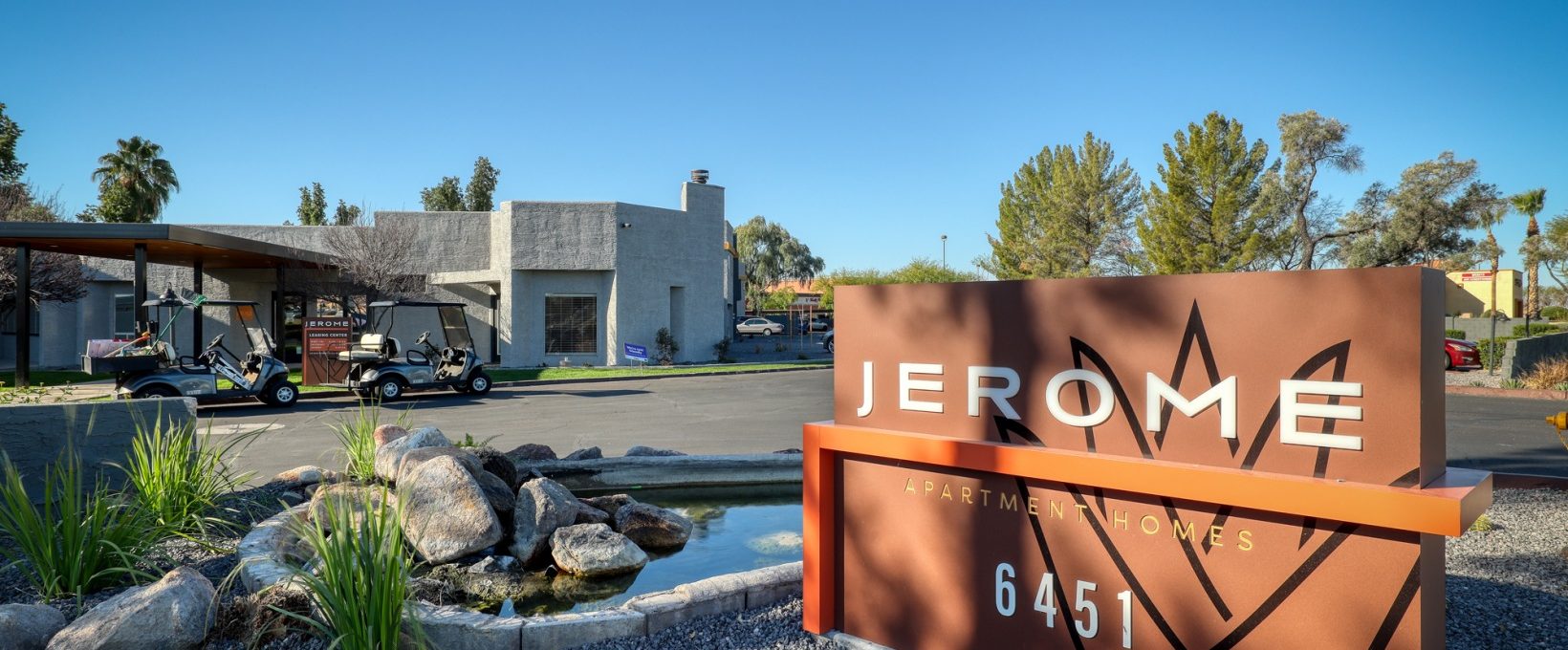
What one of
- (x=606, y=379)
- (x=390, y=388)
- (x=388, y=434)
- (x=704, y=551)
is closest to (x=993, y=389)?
(x=704, y=551)

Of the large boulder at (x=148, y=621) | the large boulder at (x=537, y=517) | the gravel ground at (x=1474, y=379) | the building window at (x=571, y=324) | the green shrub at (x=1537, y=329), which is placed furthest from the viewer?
the green shrub at (x=1537, y=329)

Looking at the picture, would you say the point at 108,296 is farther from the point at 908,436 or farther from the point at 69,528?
the point at 908,436

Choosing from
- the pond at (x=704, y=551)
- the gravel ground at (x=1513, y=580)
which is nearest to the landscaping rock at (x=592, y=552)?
the pond at (x=704, y=551)

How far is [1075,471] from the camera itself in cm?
316

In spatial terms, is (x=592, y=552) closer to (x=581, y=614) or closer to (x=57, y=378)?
(x=581, y=614)

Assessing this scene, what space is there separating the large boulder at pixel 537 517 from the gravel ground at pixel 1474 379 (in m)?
20.8

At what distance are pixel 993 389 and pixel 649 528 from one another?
138 inches

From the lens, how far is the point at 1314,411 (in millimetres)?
2744

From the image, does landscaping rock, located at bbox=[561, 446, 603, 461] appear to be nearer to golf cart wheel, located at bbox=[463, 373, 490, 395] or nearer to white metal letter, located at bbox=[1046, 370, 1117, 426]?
white metal letter, located at bbox=[1046, 370, 1117, 426]

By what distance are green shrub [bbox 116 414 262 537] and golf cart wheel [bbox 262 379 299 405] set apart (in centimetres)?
1116

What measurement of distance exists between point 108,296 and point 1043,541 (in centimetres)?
3383

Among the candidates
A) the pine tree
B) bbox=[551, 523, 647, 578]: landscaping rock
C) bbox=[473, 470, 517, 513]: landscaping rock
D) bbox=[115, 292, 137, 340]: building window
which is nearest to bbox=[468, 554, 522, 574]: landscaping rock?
bbox=[551, 523, 647, 578]: landscaping rock

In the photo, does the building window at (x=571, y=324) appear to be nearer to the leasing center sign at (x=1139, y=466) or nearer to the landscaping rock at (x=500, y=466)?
the landscaping rock at (x=500, y=466)

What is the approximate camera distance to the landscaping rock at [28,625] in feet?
11.8
